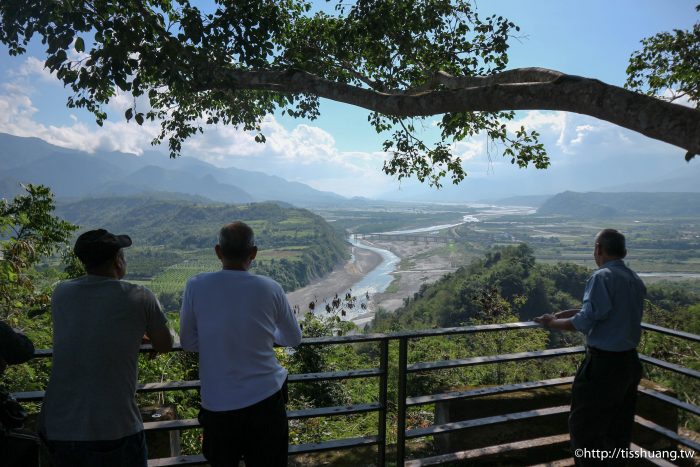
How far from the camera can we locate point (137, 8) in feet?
15.7

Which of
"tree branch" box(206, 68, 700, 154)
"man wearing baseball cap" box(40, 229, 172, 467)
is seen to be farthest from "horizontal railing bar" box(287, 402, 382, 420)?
"tree branch" box(206, 68, 700, 154)

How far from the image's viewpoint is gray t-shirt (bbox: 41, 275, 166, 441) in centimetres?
179

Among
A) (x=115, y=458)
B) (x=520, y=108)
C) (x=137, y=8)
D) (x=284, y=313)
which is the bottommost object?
(x=115, y=458)

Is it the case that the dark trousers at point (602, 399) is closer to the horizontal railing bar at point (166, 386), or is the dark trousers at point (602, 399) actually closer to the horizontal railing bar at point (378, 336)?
the horizontal railing bar at point (378, 336)

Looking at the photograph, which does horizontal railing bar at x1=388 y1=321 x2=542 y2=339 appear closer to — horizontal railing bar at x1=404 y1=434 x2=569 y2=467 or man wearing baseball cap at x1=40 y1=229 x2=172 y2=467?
horizontal railing bar at x1=404 y1=434 x2=569 y2=467

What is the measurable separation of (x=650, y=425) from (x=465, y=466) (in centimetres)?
143

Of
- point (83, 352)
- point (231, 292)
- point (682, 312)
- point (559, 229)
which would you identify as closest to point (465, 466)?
point (231, 292)

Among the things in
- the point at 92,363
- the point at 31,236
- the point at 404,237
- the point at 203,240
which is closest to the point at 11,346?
the point at 92,363

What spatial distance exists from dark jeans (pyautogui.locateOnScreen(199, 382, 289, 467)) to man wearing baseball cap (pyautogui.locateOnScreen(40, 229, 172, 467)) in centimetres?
32

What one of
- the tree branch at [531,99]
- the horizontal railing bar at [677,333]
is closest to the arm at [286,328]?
the tree branch at [531,99]

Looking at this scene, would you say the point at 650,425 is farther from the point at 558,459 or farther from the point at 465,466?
the point at 465,466

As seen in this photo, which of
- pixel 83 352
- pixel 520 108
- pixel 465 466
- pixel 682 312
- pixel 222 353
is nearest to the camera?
pixel 83 352

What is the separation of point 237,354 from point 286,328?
28 cm

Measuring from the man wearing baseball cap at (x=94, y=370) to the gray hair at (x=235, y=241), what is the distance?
1.42ft
